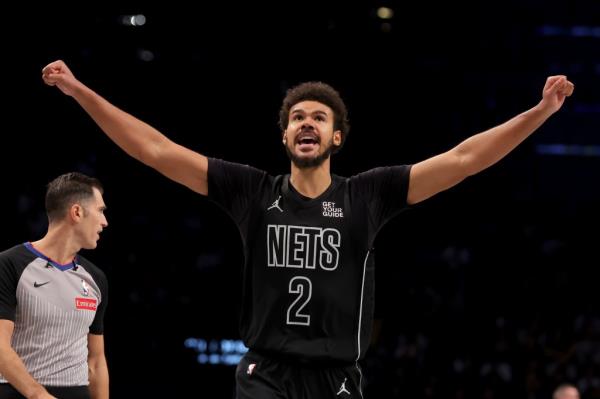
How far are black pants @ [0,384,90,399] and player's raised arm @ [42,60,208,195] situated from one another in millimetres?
1480

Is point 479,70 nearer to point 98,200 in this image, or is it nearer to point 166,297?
point 166,297

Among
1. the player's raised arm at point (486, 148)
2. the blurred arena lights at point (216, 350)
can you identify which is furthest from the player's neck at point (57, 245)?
the blurred arena lights at point (216, 350)

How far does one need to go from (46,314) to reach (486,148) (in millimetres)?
2443

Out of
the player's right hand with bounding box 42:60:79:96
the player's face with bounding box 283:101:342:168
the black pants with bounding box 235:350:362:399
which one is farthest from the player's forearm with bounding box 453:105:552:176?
the player's right hand with bounding box 42:60:79:96

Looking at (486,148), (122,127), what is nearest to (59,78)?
(122,127)

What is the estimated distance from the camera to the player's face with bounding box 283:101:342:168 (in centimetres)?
397

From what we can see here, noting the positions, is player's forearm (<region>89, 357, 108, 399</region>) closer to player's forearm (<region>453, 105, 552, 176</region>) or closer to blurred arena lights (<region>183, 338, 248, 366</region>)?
player's forearm (<region>453, 105, 552, 176</region>)

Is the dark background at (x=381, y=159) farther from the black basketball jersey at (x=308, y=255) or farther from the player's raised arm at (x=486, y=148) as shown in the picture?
the player's raised arm at (x=486, y=148)

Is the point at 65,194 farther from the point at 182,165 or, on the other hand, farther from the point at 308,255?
the point at 308,255

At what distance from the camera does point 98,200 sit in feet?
16.1

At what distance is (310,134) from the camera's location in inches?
157

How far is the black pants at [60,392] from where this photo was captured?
14.4 ft

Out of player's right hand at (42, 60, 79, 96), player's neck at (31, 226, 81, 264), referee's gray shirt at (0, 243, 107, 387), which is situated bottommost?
referee's gray shirt at (0, 243, 107, 387)

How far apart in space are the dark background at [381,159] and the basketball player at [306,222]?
7419 millimetres
